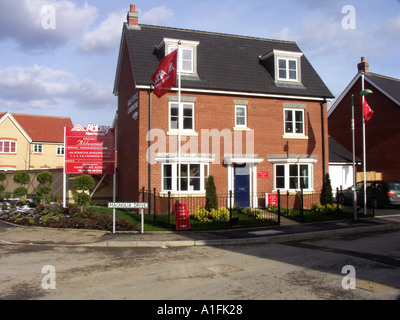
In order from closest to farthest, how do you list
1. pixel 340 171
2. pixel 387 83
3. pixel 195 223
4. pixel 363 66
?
1. pixel 195 223
2. pixel 340 171
3. pixel 387 83
4. pixel 363 66

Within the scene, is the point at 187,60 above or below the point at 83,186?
above

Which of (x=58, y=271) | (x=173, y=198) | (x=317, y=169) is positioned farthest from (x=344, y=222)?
(x=58, y=271)

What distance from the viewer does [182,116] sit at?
18031 mm

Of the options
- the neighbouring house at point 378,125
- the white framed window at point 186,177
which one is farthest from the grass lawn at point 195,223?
the neighbouring house at point 378,125

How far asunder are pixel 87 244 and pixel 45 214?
16.3ft

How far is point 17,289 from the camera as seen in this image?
21.6 feet

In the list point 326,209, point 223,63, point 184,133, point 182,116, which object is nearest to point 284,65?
point 223,63

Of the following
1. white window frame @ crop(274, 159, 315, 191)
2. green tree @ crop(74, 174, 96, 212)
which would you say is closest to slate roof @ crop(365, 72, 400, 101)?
white window frame @ crop(274, 159, 315, 191)

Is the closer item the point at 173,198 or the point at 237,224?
the point at 237,224

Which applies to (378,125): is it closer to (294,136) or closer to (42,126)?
(294,136)

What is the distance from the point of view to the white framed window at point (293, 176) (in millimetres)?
19562

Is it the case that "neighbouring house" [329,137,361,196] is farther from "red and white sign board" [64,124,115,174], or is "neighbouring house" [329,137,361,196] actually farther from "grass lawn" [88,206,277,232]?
"red and white sign board" [64,124,115,174]

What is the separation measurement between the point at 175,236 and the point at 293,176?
949 centimetres
